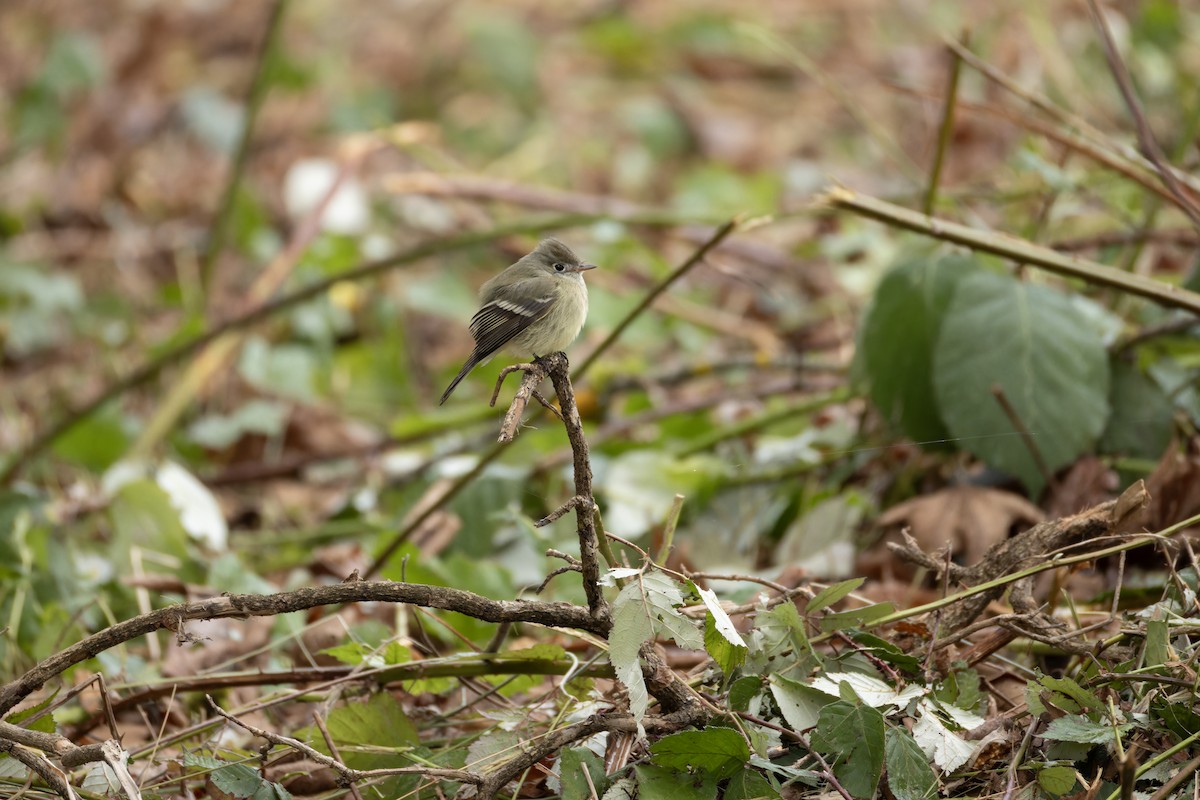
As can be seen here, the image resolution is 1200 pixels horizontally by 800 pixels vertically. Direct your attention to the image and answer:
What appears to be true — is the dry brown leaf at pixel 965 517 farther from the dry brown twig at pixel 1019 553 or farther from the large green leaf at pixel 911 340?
the dry brown twig at pixel 1019 553

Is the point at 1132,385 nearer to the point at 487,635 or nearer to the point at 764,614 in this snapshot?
the point at 764,614

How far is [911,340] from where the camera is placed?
125 inches

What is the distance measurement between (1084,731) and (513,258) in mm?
4813

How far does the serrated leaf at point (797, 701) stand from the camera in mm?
2072

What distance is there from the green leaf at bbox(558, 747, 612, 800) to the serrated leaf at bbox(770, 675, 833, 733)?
0.34 meters

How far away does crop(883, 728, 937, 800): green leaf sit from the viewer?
1979 millimetres

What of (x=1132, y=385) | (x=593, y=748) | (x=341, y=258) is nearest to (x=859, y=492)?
(x=1132, y=385)

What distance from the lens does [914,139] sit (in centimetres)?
694

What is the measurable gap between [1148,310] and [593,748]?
238cm

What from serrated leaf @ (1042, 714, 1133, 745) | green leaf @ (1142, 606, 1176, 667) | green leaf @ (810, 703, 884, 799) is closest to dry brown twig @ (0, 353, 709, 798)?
green leaf @ (810, 703, 884, 799)

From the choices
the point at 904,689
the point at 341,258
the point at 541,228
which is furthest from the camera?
the point at 341,258

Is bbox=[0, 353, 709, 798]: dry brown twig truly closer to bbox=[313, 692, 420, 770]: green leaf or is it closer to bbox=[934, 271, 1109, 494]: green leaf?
bbox=[313, 692, 420, 770]: green leaf

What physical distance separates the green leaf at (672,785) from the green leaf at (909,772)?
30 cm

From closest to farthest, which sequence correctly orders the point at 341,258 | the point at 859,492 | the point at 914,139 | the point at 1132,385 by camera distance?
the point at 1132,385 < the point at 859,492 < the point at 341,258 < the point at 914,139
